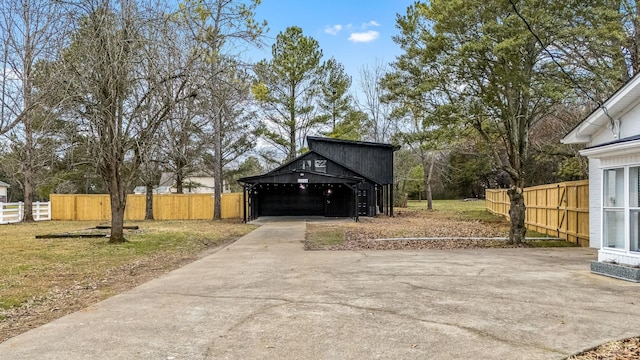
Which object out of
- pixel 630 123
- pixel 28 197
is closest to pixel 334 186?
pixel 28 197

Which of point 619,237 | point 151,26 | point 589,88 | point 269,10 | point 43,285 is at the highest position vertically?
A: point 269,10

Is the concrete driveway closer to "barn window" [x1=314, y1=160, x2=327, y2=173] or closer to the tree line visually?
the tree line

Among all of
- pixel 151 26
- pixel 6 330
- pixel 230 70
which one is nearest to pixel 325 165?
pixel 230 70

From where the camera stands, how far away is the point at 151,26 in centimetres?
1098

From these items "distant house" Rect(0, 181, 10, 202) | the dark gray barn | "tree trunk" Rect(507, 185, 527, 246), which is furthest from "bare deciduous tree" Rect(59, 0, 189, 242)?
"distant house" Rect(0, 181, 10, 202)

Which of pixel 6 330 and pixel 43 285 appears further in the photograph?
pixel 43 285

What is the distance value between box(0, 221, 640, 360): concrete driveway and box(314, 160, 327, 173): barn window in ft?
57.1

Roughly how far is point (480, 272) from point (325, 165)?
1840 centimetres

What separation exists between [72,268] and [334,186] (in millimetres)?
18719

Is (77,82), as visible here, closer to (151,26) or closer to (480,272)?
(151,26)

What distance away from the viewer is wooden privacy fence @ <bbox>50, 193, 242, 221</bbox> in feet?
89.5

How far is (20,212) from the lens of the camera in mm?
24391

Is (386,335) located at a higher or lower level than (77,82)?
lower

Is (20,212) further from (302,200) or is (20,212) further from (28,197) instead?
(302,200)
